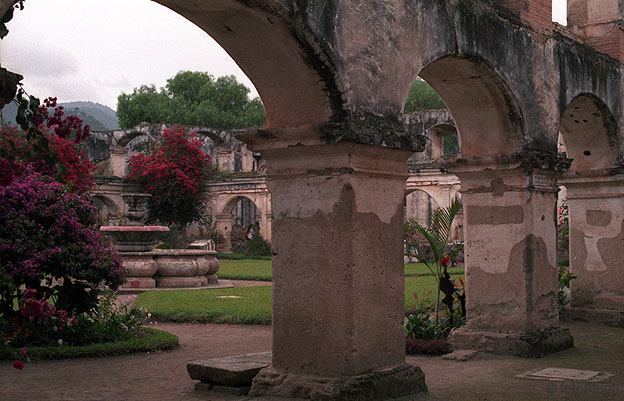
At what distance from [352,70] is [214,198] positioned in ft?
81.2

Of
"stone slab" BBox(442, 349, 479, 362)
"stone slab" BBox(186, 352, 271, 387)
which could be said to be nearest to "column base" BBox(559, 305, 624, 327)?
"stone slab" BBox(442, 349, 479, 362)

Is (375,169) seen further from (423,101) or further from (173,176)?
(423,101)

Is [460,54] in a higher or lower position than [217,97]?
lower

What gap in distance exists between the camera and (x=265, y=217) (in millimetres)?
28609

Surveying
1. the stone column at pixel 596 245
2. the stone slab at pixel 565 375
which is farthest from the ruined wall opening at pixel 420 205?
the stone slab at pixel 565 375

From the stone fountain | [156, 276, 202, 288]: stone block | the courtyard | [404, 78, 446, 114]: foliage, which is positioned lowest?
the courtyard

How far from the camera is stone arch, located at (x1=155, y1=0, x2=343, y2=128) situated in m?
5.02

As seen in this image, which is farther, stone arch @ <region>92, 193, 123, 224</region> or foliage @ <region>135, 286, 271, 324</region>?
stone arch @ <region>92, 193, 123, 224</region>

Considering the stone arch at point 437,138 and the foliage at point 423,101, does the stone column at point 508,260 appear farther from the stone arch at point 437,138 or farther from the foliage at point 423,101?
the foliage at point 423,101

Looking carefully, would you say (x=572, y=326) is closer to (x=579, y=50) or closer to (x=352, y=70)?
(x=579, y=50)

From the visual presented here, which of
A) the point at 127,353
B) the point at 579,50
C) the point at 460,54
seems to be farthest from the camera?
the point at 579,50

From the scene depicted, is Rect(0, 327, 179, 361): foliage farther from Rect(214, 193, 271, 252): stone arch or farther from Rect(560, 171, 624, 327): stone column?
Rect(214, 193, 271, 252): stone arch

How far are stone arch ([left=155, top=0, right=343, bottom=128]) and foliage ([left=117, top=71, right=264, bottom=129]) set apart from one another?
3760 cm

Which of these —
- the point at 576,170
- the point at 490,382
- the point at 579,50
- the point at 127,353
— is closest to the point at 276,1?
the point at 490,382
